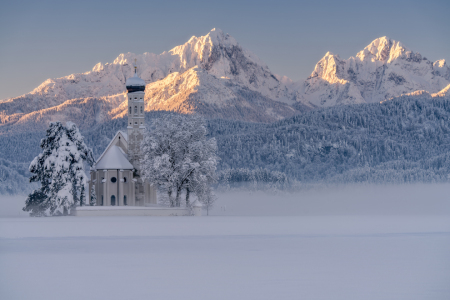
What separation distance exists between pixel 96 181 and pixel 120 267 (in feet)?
200

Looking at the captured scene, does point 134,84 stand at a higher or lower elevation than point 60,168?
higher

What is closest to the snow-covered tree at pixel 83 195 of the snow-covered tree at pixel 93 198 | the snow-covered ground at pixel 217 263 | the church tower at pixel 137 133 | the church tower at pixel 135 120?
the snow-covered tree at pixel 93 198

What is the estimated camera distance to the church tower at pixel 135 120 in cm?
9943

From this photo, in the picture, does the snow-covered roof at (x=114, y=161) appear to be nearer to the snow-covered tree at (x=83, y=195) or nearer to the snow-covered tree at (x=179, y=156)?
the snow-covered tree at (x=83, y=195)

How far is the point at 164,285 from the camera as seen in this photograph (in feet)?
102

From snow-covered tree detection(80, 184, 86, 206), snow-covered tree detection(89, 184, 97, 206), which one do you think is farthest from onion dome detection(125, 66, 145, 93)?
snow-covered tree detection(80, 184, 86, 206)

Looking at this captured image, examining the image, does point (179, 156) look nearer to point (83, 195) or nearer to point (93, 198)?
point (83, 195)

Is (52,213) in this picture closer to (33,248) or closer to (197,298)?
(33,248)

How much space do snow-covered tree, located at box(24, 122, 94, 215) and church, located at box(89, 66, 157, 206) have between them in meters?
9.17

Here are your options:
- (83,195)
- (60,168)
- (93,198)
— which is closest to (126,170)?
(93,198)

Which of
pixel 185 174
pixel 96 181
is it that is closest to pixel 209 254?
pixel 185 174

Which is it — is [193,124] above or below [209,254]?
above

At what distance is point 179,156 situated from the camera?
8838cm

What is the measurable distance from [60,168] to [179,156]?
16432 millimetres
